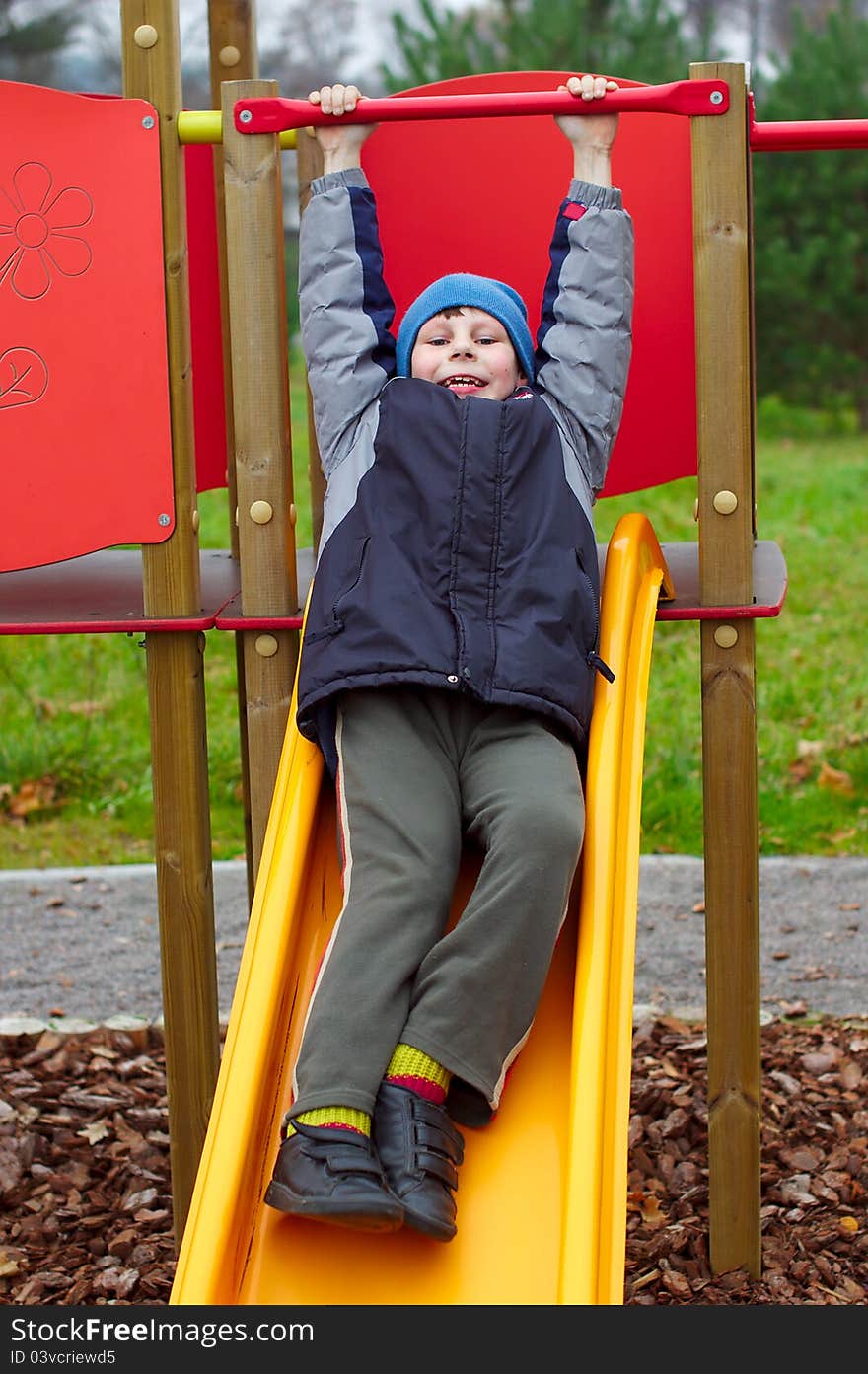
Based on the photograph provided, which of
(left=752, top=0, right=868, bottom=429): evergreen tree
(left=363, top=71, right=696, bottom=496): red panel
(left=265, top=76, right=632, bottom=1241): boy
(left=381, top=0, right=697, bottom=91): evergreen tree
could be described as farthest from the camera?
(left=752, top=0, right=868, bottom=429): evergreen tree

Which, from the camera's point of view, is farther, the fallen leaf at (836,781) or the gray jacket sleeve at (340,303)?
the fallen leaf at (836,781)

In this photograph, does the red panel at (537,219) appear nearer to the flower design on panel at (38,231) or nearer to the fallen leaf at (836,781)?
the flower design on panel at (38,231)

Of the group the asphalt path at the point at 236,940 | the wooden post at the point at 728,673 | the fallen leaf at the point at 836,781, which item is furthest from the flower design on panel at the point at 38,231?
the fallen leaf at the point at 836,781

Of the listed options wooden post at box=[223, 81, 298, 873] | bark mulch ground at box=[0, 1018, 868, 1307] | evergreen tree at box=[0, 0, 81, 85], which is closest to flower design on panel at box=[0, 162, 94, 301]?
wooden post at box=[223, 81, 298, 873]

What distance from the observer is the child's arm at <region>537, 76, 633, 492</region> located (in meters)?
2.93

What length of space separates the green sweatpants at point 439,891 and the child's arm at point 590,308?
0.60 meters

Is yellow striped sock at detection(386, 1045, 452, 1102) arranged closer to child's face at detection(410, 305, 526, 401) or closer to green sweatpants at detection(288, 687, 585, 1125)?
green sweatpants at detection(288, 687, 585, 1125)

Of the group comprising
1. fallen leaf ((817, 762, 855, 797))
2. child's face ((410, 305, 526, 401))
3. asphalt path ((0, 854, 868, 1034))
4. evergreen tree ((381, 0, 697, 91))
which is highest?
evergreen tree ((381, 0, 697, 91))

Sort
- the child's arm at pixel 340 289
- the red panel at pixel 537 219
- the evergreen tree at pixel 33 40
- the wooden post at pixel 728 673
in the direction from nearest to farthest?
the wooden post at pixel 728 673
the child's arm at pixel 340 289
the red panel at pixel 537 219
the evergreen tree at pixel 33 40

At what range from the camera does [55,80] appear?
56.6 feet

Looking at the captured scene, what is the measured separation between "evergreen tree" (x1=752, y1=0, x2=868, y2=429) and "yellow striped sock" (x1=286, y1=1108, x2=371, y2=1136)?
8692 millimetres

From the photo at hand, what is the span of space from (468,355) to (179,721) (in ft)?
2.82

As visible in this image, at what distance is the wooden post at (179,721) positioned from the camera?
288 centimetres

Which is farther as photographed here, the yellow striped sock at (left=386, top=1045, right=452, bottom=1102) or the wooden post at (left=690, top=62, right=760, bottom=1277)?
the wooden post at (left=690, top=62, right=760, bottom=1277)
